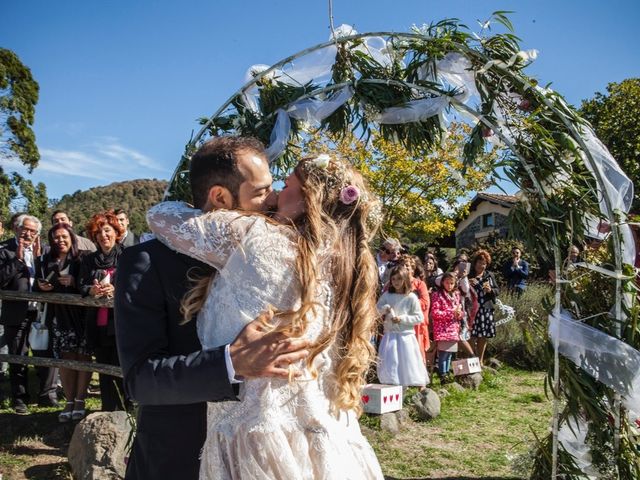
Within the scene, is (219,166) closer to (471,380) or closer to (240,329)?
(240,329)

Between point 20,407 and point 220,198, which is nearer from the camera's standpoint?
point 220,198

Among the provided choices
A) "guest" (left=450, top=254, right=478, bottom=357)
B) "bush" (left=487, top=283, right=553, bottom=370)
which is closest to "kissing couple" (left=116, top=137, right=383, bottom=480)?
"guest" (left=450, top=254, right=478, bottom=357)

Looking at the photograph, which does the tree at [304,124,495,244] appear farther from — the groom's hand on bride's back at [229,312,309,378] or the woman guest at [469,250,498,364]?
the groom's hand on bride's back at [229,312,309,378]

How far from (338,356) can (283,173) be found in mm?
3454

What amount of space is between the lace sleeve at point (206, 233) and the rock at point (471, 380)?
7.66 meters

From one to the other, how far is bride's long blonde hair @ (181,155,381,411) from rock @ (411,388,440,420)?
5.20 m

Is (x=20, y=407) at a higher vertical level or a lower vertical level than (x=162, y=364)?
lower

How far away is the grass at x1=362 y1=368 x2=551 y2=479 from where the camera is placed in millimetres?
5418

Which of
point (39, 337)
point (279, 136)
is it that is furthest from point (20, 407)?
point (279, 136)

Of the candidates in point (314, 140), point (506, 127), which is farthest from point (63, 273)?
point (506, 127)

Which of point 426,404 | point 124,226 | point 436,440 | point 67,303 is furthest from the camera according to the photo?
point 426,404

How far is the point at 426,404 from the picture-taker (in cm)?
707

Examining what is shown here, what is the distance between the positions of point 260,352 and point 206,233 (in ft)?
1.37

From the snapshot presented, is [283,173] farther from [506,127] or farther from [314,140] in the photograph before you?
[506,127]
